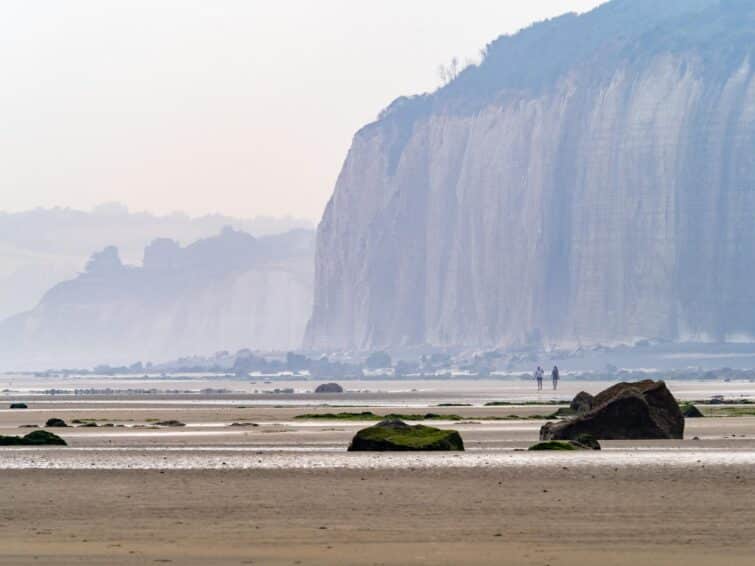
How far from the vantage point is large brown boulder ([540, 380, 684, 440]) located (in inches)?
998

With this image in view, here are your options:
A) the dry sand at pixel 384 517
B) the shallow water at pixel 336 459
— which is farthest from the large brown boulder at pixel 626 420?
the dry sand at pixel 384 517

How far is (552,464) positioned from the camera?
61.8 ft

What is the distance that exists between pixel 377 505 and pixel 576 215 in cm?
12344

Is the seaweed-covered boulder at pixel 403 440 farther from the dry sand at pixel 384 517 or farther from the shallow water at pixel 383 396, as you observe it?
the shallow water at pixel 383 396

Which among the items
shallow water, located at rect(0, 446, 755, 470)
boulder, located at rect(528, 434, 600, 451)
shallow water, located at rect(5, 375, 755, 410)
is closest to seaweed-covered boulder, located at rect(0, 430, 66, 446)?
shallow water, located at rect(0, 446, 755, 470)

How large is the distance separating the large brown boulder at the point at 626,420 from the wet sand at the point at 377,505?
117 centimetres

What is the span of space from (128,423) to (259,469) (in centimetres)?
1820

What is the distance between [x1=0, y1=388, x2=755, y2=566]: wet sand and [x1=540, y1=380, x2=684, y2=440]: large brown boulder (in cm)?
117

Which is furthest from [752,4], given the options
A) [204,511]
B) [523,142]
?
[204,511]

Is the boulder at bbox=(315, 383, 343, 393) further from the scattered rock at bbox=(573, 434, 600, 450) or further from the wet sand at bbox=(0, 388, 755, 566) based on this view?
the scattered rock at bbox=(573, 434, 600, 450)

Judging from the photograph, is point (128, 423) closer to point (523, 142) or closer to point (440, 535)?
point (440, 535)

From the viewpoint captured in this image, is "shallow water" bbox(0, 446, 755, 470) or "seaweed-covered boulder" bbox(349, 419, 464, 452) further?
"seaweed-covered boulder" bbox(349, 419, 464, 452)

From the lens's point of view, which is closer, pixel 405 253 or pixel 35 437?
pixel 35 437

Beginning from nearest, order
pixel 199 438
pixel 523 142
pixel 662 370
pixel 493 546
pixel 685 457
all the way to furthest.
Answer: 1. pixel 493 546
2. pixel 685 457
3. pixel 199 438
4. pixel 662 370
5. pixel 523 142
